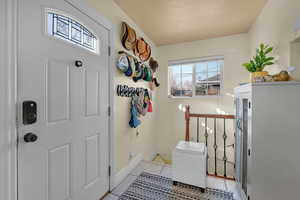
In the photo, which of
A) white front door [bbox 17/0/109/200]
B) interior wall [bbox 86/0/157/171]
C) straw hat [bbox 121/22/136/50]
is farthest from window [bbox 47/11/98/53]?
straw hat [bbox 121/22/136/50]

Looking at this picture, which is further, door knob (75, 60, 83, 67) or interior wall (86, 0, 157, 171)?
interior wall (86, 0, 157, 171)

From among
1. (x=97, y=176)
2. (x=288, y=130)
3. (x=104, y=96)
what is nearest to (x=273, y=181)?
(x=288, y=130)

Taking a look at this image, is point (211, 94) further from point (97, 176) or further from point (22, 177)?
point (22, 177)

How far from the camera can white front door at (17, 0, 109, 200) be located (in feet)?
2.98

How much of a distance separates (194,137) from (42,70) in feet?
9.15

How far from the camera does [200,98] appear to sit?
9.43ft

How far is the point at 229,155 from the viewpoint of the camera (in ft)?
8.74

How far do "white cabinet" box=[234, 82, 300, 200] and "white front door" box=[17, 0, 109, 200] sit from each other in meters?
1.49

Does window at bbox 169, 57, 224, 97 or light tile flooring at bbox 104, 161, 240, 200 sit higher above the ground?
window at bbox 169, 57, 224, 97

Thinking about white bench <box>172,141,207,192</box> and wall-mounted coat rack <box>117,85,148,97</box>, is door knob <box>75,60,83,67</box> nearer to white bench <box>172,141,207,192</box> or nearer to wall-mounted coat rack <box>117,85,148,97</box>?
wall-mounted coat rack <box>117,85,148,97</box>

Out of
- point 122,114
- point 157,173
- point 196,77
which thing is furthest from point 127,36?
point 157,173

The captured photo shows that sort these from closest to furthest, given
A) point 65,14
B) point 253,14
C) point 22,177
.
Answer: point 22,177 < point 65,14 < point 253,14

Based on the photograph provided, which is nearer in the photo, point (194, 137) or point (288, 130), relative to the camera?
point (288, 130)

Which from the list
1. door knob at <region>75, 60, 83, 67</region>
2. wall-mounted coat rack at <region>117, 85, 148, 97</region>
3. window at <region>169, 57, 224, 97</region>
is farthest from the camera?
window at <region>169, 57, 224, 97</region>
